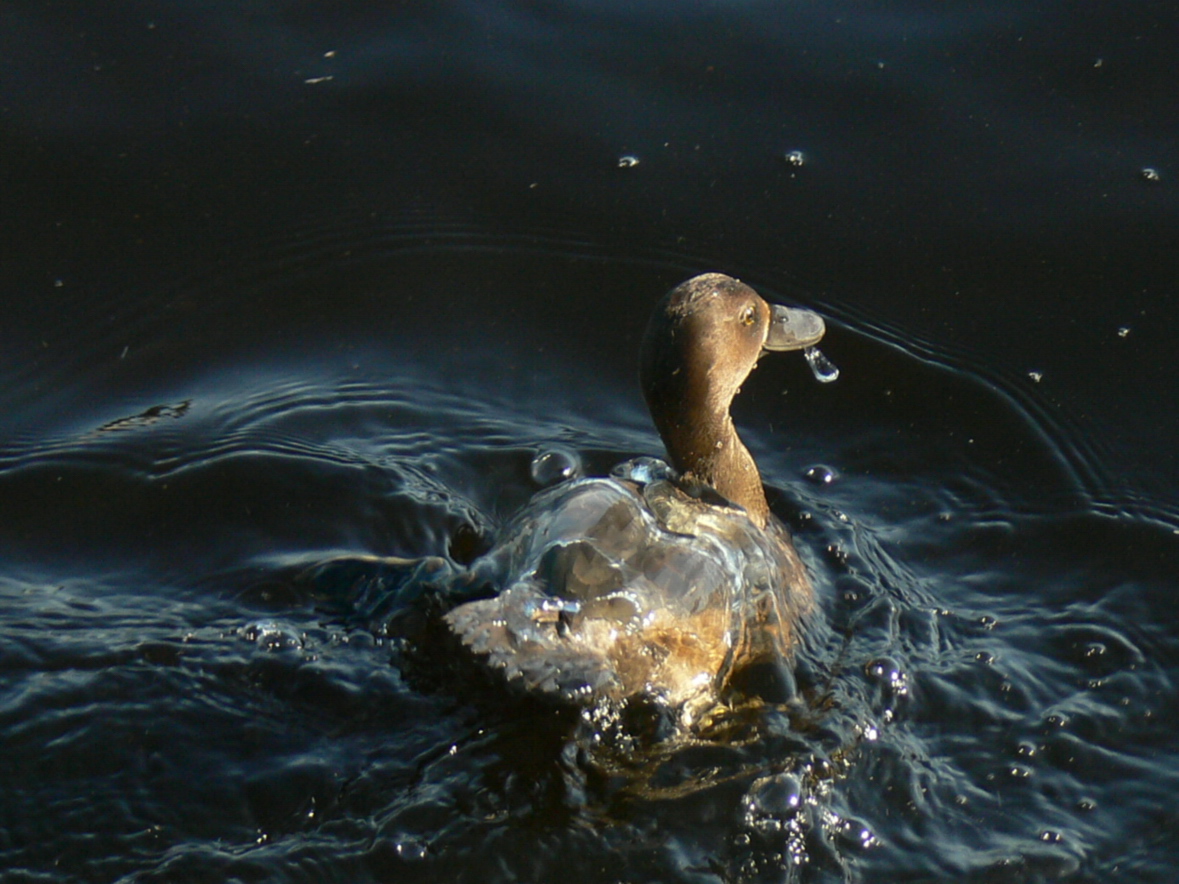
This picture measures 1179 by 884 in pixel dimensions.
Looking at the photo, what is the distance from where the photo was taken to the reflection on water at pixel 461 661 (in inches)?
140

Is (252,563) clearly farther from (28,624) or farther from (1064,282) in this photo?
(1064,282)

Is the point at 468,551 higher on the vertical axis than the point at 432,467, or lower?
lower

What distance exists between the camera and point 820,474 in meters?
5.07

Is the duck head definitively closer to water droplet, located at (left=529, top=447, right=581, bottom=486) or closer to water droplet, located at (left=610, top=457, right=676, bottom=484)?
water droplet, located at (left=610, top=457, right=676, bottom=484)

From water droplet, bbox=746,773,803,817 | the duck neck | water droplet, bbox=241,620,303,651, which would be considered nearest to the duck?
the duck neck

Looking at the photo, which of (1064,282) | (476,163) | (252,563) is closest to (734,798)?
(252,563)

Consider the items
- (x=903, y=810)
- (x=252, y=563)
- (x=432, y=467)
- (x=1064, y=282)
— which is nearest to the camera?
(x=903, y=810)

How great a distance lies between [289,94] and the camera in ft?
19.7

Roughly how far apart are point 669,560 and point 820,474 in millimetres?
1060

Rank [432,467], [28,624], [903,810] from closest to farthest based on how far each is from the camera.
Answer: [903,810] → [28,624] → [432,467]

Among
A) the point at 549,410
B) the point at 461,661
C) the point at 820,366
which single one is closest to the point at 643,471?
the point at 549,410

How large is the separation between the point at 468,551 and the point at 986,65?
3217 mm

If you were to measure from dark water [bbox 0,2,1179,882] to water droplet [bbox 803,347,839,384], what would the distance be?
0.06 meters

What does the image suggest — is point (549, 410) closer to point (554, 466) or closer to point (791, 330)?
point (554, 466)
